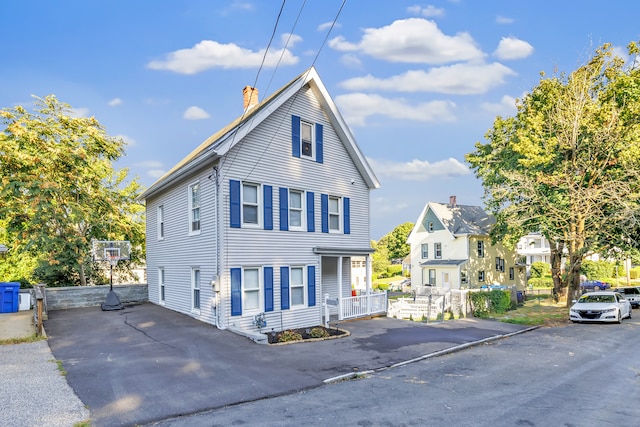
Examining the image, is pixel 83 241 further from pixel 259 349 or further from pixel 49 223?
pixel 259 349

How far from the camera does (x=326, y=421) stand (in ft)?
22.1

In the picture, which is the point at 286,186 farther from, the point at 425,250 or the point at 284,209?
the point at 425,250

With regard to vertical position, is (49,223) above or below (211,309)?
above

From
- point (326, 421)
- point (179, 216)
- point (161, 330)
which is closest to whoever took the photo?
point (326, 421)

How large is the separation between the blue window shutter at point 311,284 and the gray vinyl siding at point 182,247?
4.07 meters

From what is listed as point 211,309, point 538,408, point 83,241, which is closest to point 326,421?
point 538,408

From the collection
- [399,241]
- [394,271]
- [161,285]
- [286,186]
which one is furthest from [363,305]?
[399,241]

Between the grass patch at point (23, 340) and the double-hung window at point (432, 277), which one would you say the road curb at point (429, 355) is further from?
the double-hung window at point (432, 277)

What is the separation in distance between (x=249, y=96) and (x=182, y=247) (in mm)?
9002

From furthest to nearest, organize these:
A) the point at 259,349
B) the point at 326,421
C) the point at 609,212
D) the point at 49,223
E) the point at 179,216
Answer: the point at 609,212 < the point at 49,223 < the point at 179,216 < the point at 259,349 < the point at 326,421

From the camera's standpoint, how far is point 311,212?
17.3m

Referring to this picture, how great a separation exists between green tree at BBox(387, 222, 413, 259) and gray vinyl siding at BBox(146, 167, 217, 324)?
70913mm

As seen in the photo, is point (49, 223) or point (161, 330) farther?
point (49, 223)

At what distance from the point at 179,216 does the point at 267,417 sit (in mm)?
12214
